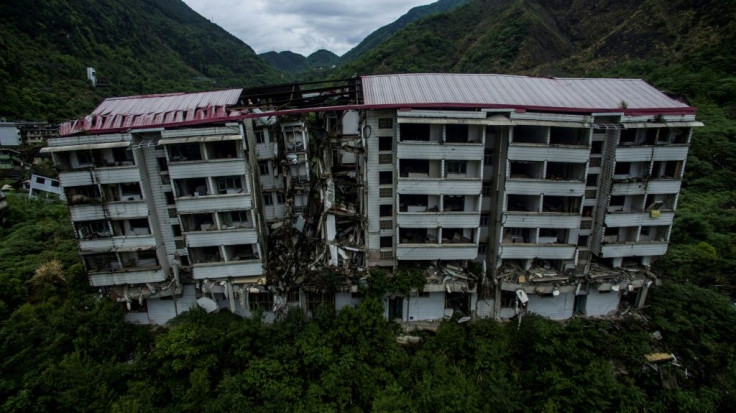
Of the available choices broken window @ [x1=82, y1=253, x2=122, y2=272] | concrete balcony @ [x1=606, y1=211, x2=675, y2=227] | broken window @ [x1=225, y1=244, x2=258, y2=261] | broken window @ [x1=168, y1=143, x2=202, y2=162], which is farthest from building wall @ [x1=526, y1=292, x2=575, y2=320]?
broken window @ [x1=82, y1=253, x2=122, y2=272]

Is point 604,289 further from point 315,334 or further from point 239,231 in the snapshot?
point 239,231

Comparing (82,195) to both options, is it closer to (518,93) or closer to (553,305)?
(518,93)

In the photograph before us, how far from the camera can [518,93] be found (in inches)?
906

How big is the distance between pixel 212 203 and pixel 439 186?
48.8ft

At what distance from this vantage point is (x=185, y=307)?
2498cm

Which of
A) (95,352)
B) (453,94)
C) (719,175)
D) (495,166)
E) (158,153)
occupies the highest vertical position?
(453,94)

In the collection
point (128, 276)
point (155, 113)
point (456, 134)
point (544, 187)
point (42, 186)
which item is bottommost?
point (128, 276)

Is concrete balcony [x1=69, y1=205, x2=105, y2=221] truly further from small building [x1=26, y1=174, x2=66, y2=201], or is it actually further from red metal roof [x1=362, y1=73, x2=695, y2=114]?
small building [x1=26, y1=174, x2=66, y2=201]

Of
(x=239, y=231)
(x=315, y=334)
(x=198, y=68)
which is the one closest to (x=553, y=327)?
(x=315, y=334)

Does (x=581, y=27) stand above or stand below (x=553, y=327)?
above

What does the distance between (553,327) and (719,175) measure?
29.8 metres

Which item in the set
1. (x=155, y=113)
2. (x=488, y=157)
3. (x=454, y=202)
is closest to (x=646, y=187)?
(x=488, y=157)

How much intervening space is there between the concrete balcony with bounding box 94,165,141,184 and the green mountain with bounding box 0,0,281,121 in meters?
56.9

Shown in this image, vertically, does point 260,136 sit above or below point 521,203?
above
